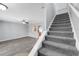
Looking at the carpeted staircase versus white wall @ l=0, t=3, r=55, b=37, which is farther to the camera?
white wall @ l=0, t=3, r=55, b=37

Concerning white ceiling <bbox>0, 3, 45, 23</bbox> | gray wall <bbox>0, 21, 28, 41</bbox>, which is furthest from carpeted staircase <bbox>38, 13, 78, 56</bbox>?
gray wall <bbox>0, 21, 28, 41</bbox>

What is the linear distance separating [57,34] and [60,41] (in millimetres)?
339

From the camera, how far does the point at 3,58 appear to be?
825 mm

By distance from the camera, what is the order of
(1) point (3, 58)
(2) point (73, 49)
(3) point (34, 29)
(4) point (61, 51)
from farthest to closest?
(3) point (34, 29), (4) point (61, 51), (2) point (73, 49), (1) point (3, 58)

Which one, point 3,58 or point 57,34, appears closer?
point 3,58

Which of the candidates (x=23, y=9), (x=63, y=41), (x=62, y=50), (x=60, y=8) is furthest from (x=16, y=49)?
(x=60, y=8)

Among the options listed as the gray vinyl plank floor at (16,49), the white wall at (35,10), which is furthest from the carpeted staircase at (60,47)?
the gray vinyl plank floor at (16,49)

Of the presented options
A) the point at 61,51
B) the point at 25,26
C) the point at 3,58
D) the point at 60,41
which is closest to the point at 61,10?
the point at 60,41

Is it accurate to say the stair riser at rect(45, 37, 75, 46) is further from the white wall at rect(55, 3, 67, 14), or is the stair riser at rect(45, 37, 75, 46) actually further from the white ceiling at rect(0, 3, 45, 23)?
the white wall at rect(55, 3, 67, 14)

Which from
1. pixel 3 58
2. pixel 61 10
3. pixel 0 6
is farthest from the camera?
pixel 61 10

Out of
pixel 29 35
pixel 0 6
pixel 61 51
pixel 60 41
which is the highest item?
pixel 0 6

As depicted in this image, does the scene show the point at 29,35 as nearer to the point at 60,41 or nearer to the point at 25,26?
the point at 25,26

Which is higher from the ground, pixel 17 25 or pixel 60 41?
pixel 17 25

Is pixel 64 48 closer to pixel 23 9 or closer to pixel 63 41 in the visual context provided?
pixel 63 41
